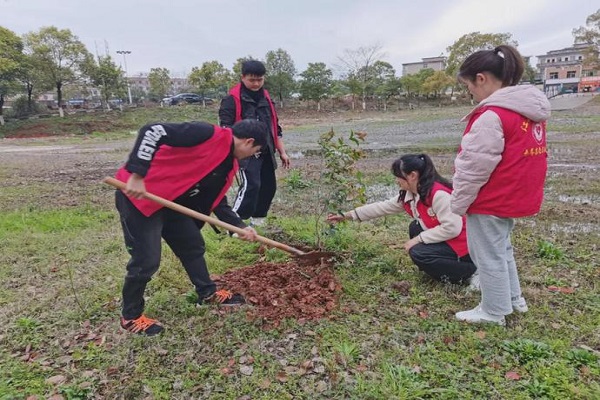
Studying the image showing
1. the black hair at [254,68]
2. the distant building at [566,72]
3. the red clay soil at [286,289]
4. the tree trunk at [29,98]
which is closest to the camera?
the red clay soil at [286,289]

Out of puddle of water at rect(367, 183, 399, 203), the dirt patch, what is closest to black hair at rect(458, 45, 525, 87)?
puddle of water at rect(367, 183, 399, 203)

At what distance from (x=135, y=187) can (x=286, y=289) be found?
5.59 feet

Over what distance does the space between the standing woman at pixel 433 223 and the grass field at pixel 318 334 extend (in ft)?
0.76

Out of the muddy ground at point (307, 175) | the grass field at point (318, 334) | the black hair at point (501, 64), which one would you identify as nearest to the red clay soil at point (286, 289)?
the muddy ground at point (307, 175)

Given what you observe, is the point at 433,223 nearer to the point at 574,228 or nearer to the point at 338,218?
the point at 338,218

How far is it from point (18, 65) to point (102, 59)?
8.80 m

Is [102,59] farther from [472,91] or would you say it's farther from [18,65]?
[472,91]

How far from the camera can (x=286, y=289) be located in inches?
148

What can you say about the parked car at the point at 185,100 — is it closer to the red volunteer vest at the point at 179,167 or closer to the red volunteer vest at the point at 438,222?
the red volunteer vest at the point at 438,222

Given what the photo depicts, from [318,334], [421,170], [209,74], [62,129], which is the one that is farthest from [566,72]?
[318,334]

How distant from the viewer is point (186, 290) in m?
4.03

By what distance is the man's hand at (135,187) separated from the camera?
2.64m

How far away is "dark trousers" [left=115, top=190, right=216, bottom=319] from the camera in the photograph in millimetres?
2896

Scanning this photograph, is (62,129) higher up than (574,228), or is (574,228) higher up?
(62,129)
